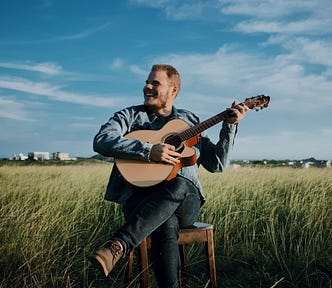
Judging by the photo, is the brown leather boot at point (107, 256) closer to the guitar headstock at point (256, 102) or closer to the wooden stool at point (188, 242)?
the wooden stool at point (188, 242)

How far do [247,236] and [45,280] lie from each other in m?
1.82

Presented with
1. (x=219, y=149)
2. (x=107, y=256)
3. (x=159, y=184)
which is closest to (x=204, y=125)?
(x=219, y=149)

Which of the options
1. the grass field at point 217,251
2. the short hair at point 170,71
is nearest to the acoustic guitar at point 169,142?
the short hair at point 170,71

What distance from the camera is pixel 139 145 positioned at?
8.47 feet

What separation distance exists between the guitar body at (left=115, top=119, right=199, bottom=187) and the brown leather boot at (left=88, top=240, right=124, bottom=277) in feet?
1.48

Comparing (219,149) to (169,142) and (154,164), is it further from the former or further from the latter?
(154,164)

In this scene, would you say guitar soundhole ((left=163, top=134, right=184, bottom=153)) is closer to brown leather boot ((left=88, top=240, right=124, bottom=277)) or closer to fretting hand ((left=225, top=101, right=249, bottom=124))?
fretting hand ((left=225, top=101, right=249, bottom=124))

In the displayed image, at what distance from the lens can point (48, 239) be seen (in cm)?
336

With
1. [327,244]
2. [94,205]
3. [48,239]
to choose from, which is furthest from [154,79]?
[94,205]

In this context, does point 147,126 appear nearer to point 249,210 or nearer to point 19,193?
point 249,210

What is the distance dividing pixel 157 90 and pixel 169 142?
1.26 feet

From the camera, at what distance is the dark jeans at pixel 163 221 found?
2.28 m

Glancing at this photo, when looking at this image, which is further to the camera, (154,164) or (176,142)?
(176,142)

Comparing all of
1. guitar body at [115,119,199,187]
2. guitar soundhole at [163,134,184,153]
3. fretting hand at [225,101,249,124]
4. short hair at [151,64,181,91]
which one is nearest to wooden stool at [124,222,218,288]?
guitar body at [115,119,199,187]
